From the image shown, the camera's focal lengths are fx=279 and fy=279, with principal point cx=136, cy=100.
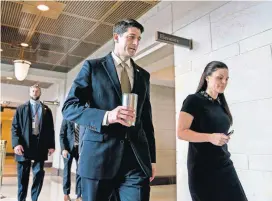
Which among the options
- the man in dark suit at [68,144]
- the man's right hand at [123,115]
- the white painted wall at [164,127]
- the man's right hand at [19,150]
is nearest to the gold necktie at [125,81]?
the man's right hand at [123,115]

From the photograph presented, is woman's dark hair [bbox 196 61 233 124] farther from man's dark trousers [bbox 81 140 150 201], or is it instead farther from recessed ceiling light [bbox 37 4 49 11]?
recessed ceiling light [bbox 37 4 49 11]

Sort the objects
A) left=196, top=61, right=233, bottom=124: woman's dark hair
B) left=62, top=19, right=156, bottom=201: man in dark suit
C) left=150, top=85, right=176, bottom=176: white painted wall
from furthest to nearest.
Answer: left=150, top=85, right=176, bottom=176: white painted wall
left=196, top=61, right=233, bottom=124: woman's dark hair
left=62, top=19, right=156, bottom=201: man in dark suit

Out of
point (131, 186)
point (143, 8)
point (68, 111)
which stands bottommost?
point (131, 186)

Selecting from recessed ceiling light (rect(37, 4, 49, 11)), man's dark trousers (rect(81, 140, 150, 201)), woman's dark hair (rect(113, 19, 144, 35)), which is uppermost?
recessed ceiling light (rect(37, 4, 49, 11))

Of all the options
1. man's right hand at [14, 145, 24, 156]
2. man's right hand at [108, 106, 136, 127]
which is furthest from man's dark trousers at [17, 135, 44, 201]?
man's right hand at [108, 106, 136, 127]

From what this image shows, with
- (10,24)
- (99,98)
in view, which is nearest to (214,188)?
(99,98)

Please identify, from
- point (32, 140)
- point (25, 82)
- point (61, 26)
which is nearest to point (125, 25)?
point (32, 140)

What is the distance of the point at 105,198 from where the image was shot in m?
1.26

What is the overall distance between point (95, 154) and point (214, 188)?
84 cm

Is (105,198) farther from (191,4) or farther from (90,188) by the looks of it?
(191,4)

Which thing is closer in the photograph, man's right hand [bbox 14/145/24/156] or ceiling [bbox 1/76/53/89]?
man's right hand [bbox 14/145/24/156]

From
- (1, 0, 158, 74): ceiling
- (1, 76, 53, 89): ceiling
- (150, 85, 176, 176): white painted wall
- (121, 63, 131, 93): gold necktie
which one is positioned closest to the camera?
(121, 63, 131, 93): gold necktie

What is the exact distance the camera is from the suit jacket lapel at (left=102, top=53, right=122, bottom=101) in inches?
51.9

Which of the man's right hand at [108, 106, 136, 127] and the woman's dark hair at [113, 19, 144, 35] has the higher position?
the woman's dark hair at [113, 19, 144, 35]
